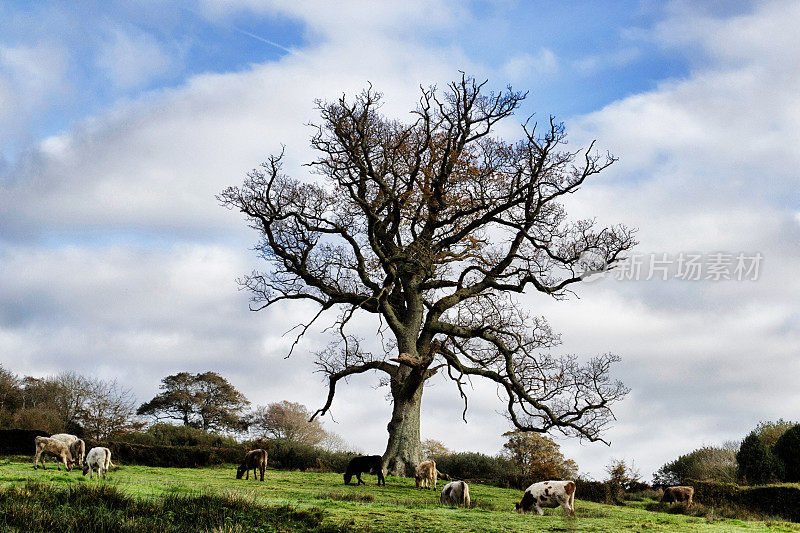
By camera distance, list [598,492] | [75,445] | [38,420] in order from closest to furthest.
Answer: [75,445] → [598,492] → [38,420]

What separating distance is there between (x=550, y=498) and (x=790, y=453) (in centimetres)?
1789

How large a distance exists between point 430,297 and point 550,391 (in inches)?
244

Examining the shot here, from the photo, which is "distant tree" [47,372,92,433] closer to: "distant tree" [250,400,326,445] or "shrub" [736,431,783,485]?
"distant tree" [250,400,326,445]

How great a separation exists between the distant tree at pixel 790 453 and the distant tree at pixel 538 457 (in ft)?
27.0

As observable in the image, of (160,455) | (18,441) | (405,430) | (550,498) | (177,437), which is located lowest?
(160,455)

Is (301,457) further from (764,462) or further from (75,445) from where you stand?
(764,462)

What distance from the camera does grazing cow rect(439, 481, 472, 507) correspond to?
15.3m

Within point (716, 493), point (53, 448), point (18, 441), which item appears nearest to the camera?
point (53, 448)

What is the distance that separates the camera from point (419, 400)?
960 inches

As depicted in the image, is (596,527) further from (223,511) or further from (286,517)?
(223,511)

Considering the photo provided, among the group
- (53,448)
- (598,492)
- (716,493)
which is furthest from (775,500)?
(53,448)

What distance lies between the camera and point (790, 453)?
87.2ft

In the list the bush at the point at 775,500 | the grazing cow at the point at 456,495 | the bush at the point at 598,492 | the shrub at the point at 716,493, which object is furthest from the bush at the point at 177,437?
the bush at the point at 775,500

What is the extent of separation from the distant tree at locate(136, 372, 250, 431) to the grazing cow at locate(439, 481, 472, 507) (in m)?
29.5
